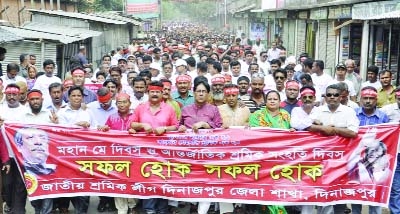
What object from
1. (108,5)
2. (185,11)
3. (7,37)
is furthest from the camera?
(185,11)

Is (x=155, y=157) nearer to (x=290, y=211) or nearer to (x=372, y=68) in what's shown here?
(x=290, y=211)

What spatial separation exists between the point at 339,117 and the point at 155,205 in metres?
2.38

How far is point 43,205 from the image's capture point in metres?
6.54

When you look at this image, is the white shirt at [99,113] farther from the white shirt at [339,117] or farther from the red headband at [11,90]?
the white shirt at [339,117]

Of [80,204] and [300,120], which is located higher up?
[300,120]

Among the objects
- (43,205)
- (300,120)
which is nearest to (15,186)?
(43,205)

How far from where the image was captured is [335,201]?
20.1ft

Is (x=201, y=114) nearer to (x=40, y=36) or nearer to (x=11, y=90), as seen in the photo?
(x=11, y=90)

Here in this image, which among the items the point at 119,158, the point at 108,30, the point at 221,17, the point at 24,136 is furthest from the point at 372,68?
the point at 221,17

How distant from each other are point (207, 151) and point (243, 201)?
69 cm

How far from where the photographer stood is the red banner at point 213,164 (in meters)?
6.09

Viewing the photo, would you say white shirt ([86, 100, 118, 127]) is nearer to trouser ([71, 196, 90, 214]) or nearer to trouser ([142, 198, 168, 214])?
trouser ([71, 196, 90, 214])

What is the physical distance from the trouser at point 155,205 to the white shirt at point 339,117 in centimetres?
203

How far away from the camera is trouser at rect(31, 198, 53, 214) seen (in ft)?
21.4
